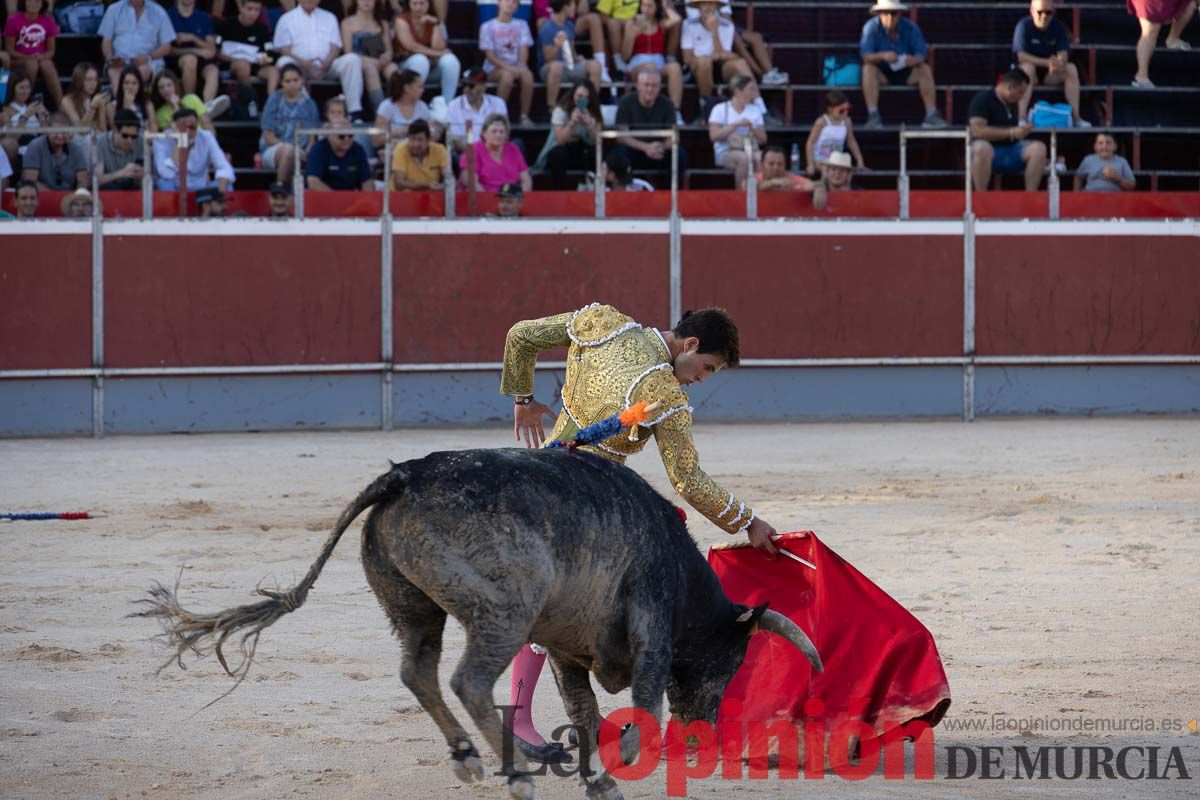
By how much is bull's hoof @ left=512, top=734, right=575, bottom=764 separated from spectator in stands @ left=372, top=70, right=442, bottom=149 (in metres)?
7.68

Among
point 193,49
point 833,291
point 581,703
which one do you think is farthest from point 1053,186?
point 581,703

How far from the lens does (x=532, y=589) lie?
10.4ft

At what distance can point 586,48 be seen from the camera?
12.7 meters

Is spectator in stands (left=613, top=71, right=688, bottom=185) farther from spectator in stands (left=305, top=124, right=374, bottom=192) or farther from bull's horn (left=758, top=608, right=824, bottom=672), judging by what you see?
bull's horn (left=758, top=608, right=824, bottom=672)

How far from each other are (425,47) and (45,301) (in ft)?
10.7

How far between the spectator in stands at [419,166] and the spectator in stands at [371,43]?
Result: 2.71 feet

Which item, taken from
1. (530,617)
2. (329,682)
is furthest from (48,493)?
(530,617)

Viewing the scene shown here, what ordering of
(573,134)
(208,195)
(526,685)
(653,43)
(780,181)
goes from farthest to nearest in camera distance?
(653,43), (780,181), (573,134), (208,195), (526,685)

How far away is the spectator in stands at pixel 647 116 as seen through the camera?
37.0 ft

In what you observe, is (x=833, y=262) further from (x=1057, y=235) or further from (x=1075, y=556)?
(x=1075, y=556)

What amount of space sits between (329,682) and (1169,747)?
2.02 metres

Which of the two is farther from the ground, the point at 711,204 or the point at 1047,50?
the point at 1047,50

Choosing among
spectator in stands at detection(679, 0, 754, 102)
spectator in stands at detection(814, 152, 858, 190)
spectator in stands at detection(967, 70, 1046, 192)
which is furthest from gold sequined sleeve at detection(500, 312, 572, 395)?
spectator in stands at detection(679, 0, 754, 102)

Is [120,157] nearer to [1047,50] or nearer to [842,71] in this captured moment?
[842,71]
